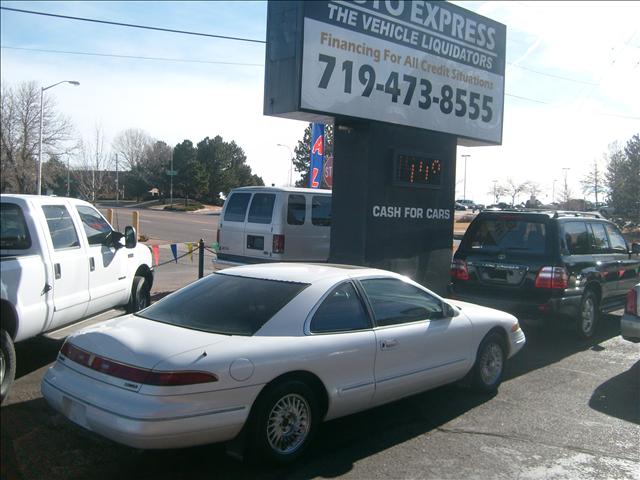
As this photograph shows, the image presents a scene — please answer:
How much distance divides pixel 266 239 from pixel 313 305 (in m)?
6.74

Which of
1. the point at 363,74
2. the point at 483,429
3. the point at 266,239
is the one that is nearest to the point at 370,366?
the point at 483,429

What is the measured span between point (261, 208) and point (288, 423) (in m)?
7.50

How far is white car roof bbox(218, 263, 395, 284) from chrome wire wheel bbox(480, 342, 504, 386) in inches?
57.7

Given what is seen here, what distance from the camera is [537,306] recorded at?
8055 millimetres

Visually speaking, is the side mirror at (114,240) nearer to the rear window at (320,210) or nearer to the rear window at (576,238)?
the rear window at (320,210)

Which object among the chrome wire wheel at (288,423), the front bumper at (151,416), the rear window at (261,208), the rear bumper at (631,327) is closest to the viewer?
the front bumper at (151,416)

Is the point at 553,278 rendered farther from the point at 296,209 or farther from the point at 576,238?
the point at 296,209

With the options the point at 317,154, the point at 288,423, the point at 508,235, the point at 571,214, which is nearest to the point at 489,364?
the point at 288,423

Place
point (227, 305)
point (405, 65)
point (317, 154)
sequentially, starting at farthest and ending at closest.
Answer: point (317, 154) < point (405, 65) < point (227, 305)

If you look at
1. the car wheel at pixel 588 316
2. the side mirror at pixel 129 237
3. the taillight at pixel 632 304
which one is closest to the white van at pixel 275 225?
the side mirror at pixel 129 237

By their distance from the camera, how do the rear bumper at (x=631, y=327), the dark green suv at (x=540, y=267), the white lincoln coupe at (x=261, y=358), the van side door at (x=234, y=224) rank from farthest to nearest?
1. the van side door at (x=234, y=224)
2. the dark green suv at (x=540, y=267)
3. the rear bumper at (x=631, y=327)
4. the white lincoln coupe at (x=261, y=358)

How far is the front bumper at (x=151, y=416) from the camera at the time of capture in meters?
3.73

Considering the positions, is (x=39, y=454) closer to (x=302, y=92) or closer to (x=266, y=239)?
(x=302, y=92)

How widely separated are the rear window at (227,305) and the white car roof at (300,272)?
8 centimetres
